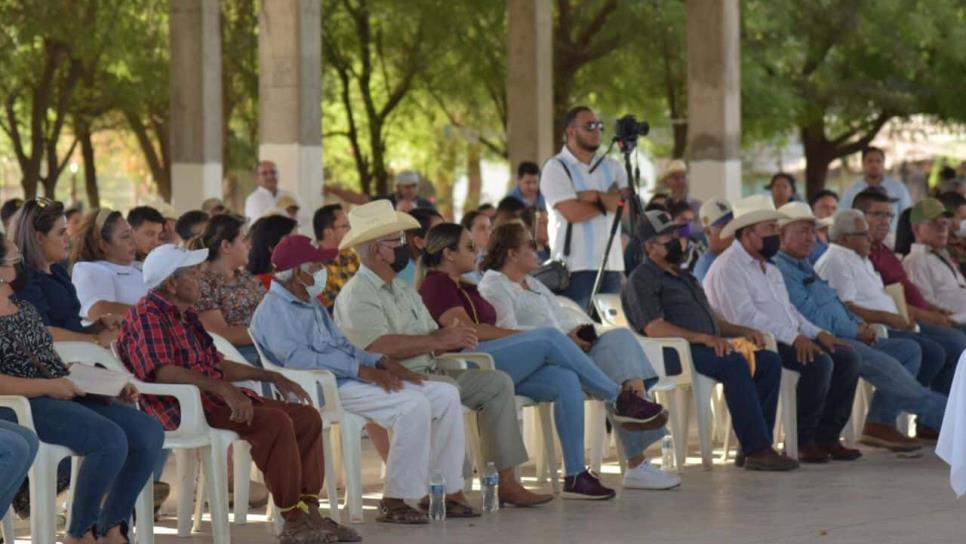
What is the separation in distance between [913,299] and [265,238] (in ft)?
16.5

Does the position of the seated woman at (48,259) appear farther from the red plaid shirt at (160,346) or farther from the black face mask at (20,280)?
the red plaid shirt at (160,346)

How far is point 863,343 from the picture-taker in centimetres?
1310

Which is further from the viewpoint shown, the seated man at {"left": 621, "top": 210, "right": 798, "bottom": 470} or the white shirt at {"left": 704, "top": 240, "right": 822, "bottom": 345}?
the white shirt at {"left": 704, "top": 240, "right": 822, "bottom": 345}

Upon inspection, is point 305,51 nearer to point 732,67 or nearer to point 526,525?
point 732,67

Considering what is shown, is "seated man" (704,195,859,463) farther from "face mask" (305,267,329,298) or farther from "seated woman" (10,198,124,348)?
"seated woman" (10,198,124,348)

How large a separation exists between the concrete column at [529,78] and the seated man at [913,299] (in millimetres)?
12168

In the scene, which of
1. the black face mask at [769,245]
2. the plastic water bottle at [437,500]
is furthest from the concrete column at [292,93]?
the plastic water bottle at [437,500]

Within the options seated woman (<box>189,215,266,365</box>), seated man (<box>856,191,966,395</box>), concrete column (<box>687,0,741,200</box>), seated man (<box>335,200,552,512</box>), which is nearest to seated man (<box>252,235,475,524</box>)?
seated man (<box>335,200,552,512</box>)

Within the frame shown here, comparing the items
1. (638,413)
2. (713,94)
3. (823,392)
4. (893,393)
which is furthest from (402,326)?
(713,94)

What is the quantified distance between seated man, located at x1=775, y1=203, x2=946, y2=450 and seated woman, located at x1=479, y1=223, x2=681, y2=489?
1911mm

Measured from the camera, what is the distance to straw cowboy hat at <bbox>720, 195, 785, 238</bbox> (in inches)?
492

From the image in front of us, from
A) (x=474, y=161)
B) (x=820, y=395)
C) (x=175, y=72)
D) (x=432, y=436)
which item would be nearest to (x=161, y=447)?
(x=432, y=436)

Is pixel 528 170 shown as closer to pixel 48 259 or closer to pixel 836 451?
pixel 836 451

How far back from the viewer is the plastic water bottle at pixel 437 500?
982 centimetres
